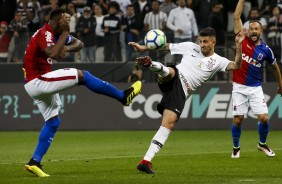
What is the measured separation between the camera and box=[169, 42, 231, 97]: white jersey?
507 inches

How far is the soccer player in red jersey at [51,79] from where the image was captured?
38.9 feet

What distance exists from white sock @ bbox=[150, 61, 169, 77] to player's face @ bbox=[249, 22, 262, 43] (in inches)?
137

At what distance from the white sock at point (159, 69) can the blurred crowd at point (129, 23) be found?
10062mm

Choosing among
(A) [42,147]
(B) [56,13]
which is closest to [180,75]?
(B) [56,13]

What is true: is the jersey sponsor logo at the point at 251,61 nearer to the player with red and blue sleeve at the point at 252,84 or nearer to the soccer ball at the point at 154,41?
the player with red and blue sleeve at the point at 252,84

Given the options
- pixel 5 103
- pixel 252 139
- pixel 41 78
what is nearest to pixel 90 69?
pixel 5 103

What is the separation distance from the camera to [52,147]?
18.1 metres

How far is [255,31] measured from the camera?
15.4m

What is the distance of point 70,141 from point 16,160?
15.8 feet

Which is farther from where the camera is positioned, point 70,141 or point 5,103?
point 5,103

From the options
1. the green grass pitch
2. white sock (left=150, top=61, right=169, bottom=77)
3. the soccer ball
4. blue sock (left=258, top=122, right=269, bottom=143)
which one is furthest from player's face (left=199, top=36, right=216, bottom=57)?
blue sock (left=258, top=122, right=269, bottom=143)

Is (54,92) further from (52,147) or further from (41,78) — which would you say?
(52,147)

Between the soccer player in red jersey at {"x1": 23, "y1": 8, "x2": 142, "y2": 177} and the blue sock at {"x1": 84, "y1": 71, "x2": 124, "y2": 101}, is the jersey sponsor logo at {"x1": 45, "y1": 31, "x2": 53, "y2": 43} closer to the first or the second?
the soccer player in red jersey at {"x1": 23, "y1": 8, "x2": 142, "y2": 177}

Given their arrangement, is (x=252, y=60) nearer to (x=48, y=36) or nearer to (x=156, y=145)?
(x=156, y=145)
